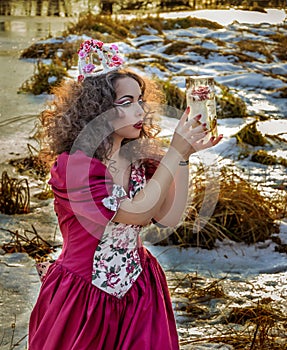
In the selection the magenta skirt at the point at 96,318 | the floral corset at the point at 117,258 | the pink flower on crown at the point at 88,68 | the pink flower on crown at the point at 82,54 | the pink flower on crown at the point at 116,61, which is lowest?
the magenta skirt at the point at 96,318

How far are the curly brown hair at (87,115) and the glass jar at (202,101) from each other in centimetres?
19

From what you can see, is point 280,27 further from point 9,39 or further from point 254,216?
point 254,216

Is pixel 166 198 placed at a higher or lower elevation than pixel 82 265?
higher

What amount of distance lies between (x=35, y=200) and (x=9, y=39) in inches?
336

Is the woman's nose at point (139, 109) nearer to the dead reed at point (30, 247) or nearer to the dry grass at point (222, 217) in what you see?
the dead reed at point (30, 247)

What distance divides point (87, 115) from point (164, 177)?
0.31 m

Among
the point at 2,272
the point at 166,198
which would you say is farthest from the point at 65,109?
the point at 2,272

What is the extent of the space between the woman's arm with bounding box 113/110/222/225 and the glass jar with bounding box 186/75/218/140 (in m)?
0.03

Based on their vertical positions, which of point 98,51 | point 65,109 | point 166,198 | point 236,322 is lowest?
point 236,322

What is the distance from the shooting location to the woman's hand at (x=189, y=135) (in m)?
2.20

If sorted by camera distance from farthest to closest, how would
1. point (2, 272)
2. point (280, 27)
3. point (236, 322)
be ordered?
point (280, 27)
point (2, 272)
point (236, 322)

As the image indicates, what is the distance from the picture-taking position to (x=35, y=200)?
5184 mm

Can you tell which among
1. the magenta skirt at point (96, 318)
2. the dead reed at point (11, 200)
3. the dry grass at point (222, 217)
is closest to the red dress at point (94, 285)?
the magenta skirt at point (96, 318)

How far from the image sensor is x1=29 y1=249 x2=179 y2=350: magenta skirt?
229 cm
